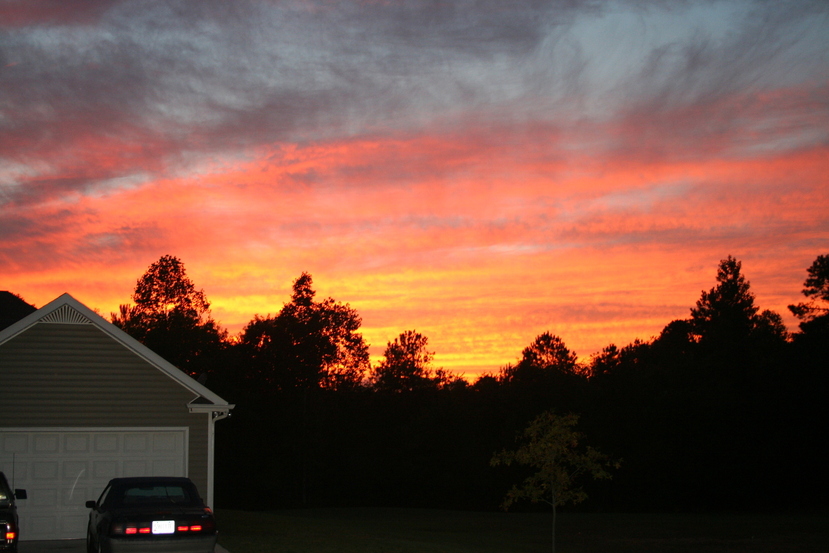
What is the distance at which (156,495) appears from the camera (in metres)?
12.5

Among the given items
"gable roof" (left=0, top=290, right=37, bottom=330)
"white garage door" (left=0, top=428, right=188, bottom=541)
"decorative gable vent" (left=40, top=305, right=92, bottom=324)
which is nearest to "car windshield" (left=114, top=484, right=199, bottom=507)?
"white garage door" (left=0, top=428, right=188, bottom=541)

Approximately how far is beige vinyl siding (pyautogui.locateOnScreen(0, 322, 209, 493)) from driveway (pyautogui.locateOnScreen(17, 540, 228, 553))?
2545 millimetres

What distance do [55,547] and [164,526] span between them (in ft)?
19.5

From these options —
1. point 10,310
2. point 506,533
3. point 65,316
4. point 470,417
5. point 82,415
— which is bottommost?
point 506,533

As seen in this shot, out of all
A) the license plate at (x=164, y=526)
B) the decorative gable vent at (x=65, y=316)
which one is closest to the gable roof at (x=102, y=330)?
the decorative gable vent at (x=65, y=316)

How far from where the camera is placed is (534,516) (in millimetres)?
40938

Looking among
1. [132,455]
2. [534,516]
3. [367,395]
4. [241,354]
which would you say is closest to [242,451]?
[241,354]

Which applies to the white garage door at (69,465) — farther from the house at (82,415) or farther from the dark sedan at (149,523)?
the dark sedan at (149,523)

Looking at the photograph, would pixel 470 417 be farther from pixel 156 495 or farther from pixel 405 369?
pixel 156 495

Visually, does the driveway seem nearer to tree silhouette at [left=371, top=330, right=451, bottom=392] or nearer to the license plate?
the license plate

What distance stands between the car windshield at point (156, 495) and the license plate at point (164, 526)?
1.68 ft

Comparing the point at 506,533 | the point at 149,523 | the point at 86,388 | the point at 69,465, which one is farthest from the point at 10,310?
the point at 506,533

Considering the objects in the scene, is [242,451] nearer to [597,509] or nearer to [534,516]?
[534,516]

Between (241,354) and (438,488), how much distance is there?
1668 centimetres
